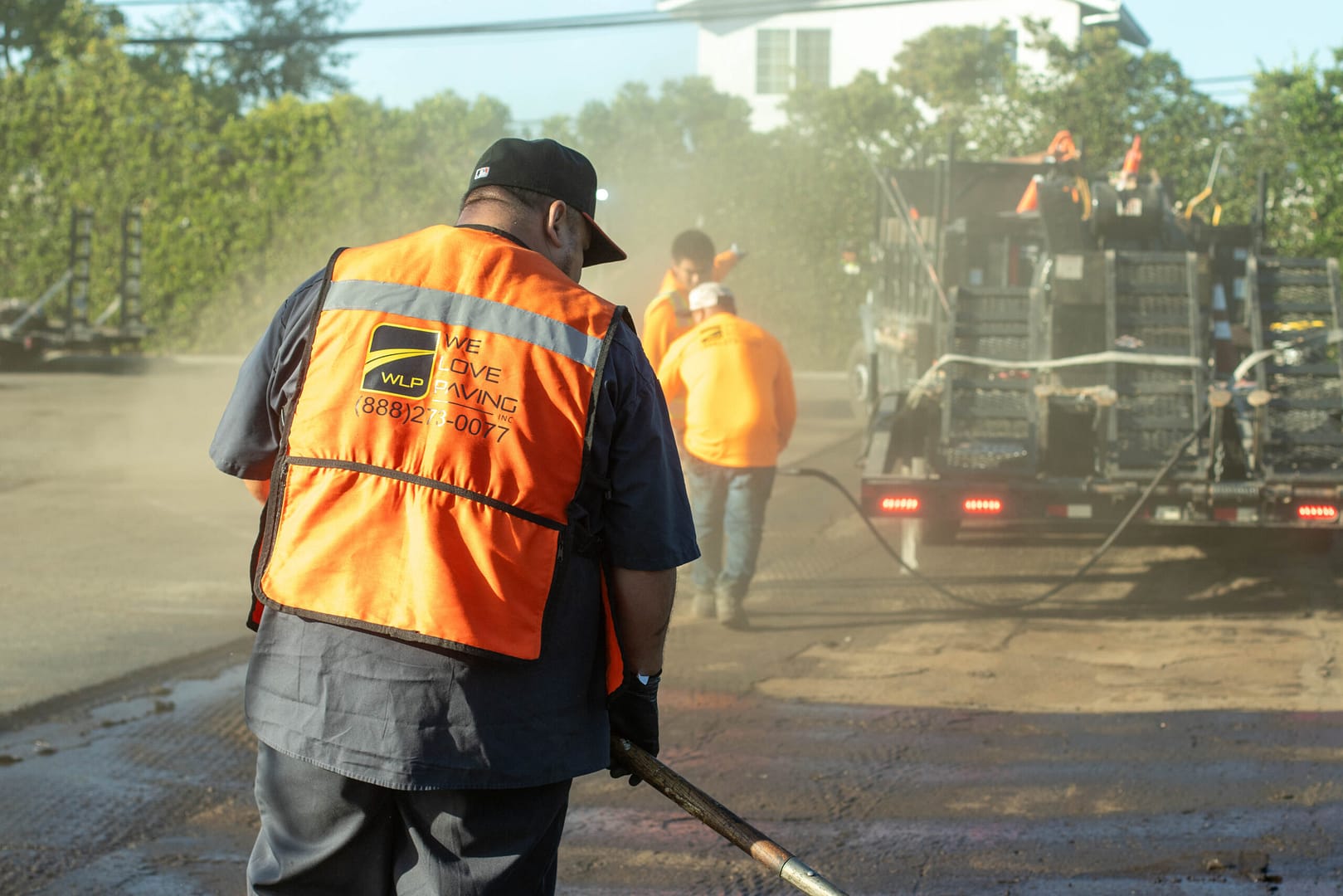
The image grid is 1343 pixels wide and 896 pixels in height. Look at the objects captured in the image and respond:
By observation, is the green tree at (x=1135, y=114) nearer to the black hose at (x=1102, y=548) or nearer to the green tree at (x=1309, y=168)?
the green tree at (x=1309, y=168)

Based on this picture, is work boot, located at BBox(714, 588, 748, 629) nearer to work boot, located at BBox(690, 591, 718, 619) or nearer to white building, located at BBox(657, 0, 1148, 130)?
work boot, located at BBox(690, 591, 718, 619)

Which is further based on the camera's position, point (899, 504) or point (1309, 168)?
point (1309, 168)

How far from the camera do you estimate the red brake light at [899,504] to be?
25.5 ft

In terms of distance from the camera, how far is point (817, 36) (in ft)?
127

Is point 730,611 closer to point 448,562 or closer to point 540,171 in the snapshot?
point 540,171

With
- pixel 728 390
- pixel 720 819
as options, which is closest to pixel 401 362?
pixel 720 819

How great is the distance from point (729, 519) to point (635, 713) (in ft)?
15.9

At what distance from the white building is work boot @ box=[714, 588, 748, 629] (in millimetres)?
29392

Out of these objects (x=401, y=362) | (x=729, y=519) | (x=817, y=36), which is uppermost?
(x=817, y=36)

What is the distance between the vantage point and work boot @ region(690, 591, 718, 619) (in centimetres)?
760

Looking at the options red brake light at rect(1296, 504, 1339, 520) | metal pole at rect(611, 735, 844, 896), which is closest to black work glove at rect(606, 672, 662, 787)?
metal pole at rect(611, 735, 844, 896)

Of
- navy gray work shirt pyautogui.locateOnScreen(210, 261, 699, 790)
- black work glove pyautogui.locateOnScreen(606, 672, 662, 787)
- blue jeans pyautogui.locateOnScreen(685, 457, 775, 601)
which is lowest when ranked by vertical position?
blue jeans pyautogui.locateOnScreen(685, 457, 775, 601)

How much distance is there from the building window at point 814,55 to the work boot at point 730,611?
32536 millimetres

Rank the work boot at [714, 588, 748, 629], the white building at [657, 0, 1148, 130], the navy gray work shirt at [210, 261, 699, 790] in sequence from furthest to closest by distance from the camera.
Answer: the white building at [657, 0, 1148, 130]
the work boot at [714, 588, 748, 629]
the navy gray work shirt at [210, 261, 699, 790]
